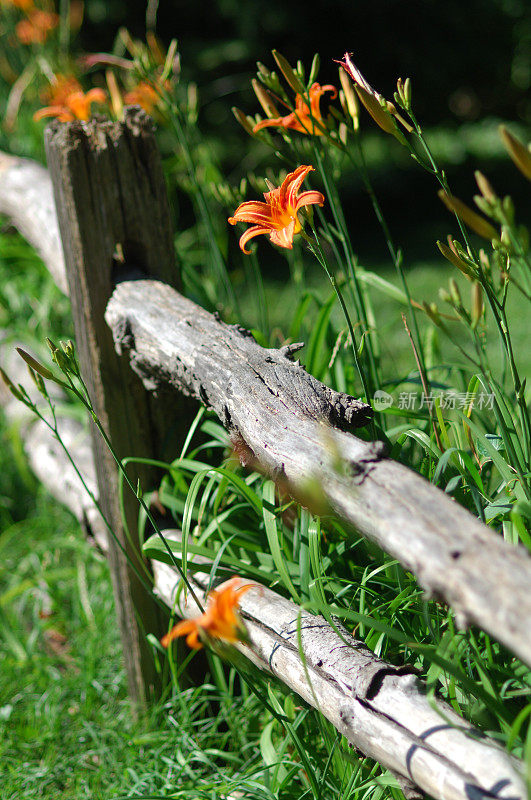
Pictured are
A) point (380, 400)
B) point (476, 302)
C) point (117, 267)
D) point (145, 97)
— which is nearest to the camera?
point (476, 302)

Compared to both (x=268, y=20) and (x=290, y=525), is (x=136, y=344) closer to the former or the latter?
(x=290, y=525)

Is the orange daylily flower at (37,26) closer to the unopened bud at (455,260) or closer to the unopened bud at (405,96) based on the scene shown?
the unopened bud at (405,96)

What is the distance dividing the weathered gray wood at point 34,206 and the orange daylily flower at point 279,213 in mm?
1379

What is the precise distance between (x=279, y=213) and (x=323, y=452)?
1.45ft

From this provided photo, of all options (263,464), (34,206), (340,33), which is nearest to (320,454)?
(263,464)

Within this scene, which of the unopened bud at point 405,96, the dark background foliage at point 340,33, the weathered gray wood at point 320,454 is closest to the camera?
the weathered gray wood at point 320,454

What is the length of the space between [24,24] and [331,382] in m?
3.43

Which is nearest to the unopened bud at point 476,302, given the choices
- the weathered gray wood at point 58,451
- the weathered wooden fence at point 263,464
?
the weathered wooden fence at point 263,464

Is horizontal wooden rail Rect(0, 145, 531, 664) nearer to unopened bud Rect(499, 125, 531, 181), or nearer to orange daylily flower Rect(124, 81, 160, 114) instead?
unopened bud Rect(499, 125, 531, 181)

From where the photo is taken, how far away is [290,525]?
1618 millimetres

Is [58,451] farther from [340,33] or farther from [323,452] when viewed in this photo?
[340,33]

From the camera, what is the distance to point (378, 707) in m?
1.07

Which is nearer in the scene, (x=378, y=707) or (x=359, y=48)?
(x=378, y=707)

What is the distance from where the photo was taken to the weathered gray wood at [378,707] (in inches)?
35.6
